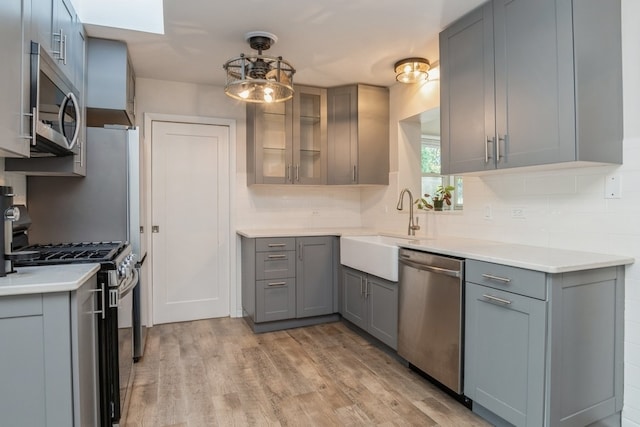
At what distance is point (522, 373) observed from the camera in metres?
1.83

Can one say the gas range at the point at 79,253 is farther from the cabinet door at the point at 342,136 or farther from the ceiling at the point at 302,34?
the cabinet door at the point at 342,136

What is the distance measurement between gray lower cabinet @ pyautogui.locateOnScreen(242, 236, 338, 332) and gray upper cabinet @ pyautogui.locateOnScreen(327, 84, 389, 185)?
2.51ft

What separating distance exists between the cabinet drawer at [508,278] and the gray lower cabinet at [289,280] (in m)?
1.72

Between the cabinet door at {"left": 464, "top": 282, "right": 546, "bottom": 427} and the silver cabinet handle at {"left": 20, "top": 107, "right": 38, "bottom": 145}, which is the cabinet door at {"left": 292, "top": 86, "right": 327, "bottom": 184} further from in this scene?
the silver cabinet handle at {"left": 20, "top": 107, "right": 38, "bottom": 145}

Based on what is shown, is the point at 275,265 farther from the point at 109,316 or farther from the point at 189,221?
the point at 109,316

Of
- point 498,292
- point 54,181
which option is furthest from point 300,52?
point 498,292

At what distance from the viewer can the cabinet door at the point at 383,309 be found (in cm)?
281

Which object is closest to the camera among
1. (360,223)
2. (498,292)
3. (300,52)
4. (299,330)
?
(498,292)

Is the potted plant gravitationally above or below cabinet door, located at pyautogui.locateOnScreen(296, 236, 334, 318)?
above

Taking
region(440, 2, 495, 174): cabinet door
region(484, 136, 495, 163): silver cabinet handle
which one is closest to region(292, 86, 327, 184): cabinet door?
region(440, 2, 495, 174): cabinet door

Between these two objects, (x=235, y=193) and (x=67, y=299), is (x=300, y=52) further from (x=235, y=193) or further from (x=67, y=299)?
(x=67, y=299)

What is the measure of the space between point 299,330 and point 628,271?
8.32 feet

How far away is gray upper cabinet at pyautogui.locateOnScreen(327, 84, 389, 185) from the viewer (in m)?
3.88

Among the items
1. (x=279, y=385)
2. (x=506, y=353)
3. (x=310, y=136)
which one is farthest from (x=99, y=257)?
(x=310, y=136)
